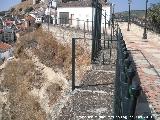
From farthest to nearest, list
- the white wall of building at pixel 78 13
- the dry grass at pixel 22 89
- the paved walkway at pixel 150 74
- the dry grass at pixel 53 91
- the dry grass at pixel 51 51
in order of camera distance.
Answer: the white wall of building at pixel 78 13
the dry grass at pixel 51 51
the dry grass at pixel 22 89
the dry grass at pixel 53 91
the paved walkway at pixel 150 74

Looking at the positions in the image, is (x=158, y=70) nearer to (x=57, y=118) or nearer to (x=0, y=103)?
(x=57, y=118)

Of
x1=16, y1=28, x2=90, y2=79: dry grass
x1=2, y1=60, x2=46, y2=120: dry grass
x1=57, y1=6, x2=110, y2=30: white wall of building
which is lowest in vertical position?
x1=2, y1=60, x2=46, y2=120: dry grass

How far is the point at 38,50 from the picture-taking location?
30828 millimetres

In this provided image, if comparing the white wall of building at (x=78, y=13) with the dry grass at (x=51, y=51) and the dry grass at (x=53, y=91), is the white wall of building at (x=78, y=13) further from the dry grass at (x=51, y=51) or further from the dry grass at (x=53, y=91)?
the dry grass at (x=53, y=91)

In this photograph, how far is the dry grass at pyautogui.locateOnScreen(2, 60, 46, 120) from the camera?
23609 mm

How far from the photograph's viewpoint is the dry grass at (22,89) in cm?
2361

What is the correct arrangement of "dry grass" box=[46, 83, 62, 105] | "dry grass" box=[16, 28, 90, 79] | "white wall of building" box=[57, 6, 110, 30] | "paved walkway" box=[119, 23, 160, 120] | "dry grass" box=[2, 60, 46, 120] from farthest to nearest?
1. "white wall of building" box=[57, 6, 110, 30]
2. "dry grass" box=[16, 28, 90, 79]
3. "dry grass" box=[2, 60, 46, 120]
4. "dry grass" box=[46, 83, 62, 105]
5. "paved walkway" box=[119, 23, 160, 120]

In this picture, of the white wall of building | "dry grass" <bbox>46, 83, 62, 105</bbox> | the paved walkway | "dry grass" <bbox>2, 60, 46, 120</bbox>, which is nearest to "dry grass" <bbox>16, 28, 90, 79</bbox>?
"dry grass" <bbox>46, 83, 62, 105</bbox>

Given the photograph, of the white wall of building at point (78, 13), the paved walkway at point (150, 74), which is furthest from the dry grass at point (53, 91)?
the white wall of building at point (78, 13)

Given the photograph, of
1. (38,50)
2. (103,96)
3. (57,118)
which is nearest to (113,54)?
(103,96)

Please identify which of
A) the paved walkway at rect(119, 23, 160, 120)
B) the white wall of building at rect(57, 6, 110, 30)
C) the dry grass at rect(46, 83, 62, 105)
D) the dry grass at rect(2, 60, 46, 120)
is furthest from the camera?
the white wall of building at rect(57, 6, 110, 30)

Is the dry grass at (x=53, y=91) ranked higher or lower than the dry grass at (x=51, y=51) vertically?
lower

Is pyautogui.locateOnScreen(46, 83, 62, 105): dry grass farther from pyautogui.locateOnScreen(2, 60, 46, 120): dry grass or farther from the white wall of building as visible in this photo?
the white wall of building

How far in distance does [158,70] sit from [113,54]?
10.6 ft
